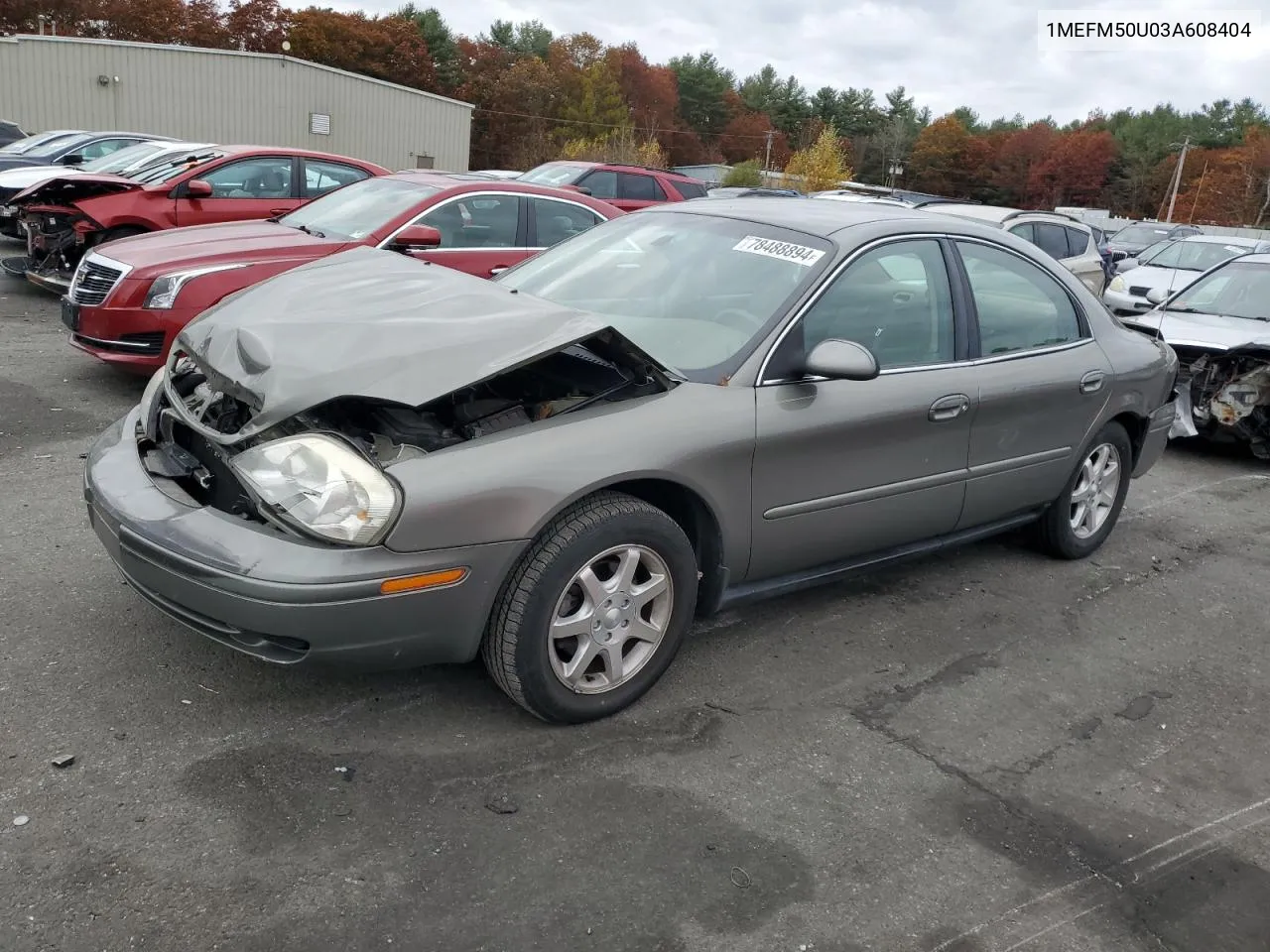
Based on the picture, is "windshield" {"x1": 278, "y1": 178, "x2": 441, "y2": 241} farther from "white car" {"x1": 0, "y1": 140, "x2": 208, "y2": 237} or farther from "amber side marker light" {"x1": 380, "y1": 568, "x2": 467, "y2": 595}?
"amber side marker light" {"x1": 380, "y1": 568, "x2": 467, "y2": 595}

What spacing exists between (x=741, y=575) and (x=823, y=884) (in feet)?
3.91

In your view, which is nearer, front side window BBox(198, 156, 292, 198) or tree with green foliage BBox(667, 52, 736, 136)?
front side window BBox(198, 156, 292, 198)

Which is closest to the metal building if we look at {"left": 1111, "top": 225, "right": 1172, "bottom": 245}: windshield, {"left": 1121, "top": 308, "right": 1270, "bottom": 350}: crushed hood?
{"left": 1111, "top": 225, "right": 1172, "bottom": 245}: windshield

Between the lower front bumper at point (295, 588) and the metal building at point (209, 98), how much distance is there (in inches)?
1291

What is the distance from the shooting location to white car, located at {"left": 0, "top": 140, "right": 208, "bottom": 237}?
477 inches

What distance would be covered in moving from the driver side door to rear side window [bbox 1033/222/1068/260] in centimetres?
961

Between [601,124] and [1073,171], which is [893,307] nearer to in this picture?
[601,124]

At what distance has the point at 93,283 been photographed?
265 inches

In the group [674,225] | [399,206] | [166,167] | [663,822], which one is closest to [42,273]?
[166,167]

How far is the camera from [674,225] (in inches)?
172

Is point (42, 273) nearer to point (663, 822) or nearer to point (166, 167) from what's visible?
point (166, 167)

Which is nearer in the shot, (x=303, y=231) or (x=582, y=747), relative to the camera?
(x=582, y=747)

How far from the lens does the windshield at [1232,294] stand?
8266 mm

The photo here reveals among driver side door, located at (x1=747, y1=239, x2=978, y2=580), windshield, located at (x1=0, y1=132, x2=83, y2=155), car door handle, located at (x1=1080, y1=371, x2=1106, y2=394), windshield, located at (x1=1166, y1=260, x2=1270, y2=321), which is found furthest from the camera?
windshield, located at (x1=0, y1=132, x2=83, y2=155)
